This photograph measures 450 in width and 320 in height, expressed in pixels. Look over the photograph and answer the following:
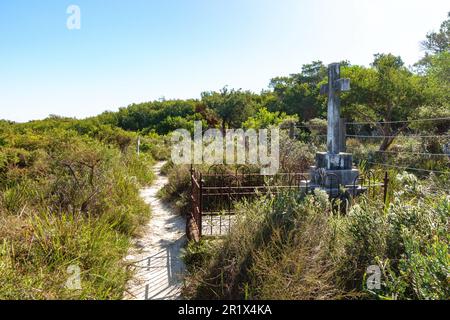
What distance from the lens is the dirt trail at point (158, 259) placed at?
11.2 feet

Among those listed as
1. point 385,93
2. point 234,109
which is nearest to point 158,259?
point 385,93

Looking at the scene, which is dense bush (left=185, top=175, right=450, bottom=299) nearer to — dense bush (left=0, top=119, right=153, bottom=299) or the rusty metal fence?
the rusty metal fence

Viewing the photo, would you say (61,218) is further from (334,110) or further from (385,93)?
(385,93)

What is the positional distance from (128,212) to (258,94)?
908 inches

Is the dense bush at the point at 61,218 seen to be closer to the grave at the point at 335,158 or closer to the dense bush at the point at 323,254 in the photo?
the dense bush at the point at 323,254

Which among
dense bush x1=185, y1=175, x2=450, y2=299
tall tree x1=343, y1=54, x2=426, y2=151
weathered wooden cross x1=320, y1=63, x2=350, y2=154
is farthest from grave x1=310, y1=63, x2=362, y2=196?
tall tree x1=343, y1=54, x2=426, y2=151

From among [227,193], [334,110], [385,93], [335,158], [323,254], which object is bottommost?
[323,254]

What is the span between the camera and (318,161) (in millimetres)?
5344

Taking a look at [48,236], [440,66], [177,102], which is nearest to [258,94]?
[177,102]

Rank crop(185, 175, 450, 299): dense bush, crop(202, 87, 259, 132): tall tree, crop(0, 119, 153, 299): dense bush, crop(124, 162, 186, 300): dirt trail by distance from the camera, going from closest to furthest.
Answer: crop(185, 175, 450, 299): dense bush, crop(0, 119, 153, 299): dense bush, crop(124, 162, 186, 300): dirt trail, crop(202, 87, 259, 132): tall tree

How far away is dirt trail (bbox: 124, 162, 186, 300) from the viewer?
11.2ft

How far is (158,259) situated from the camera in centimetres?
429

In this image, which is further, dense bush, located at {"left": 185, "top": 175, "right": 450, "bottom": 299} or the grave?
the grave
